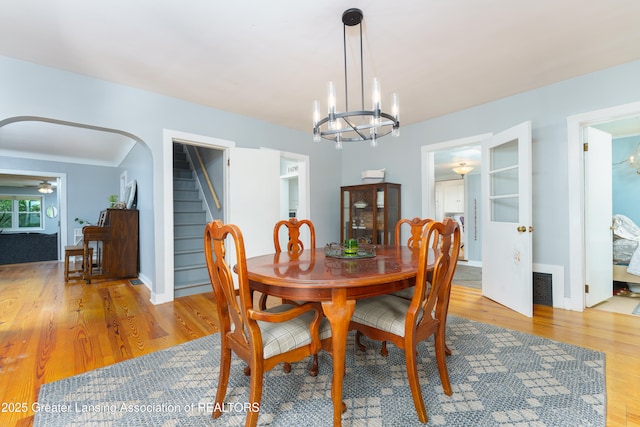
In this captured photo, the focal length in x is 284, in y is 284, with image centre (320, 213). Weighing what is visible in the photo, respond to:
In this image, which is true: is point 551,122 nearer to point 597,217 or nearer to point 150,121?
point 597,217

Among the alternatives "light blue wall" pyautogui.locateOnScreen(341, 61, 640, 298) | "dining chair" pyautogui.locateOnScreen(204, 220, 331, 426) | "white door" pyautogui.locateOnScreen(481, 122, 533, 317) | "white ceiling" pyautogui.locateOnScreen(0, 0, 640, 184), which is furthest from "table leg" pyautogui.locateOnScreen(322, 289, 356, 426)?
"light blue wall" pyautogui.locateOnScreen(341, 61, 640, 298)

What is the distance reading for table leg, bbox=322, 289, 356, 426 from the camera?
1.26 m

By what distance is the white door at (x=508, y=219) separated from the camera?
8.87ft

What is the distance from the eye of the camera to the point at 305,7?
1775 mm

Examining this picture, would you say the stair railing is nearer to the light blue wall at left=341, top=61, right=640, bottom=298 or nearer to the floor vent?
the light blue wall at left=341, top=61, right=640, bottom=298

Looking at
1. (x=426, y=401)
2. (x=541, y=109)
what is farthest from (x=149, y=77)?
(x=541, y=109)

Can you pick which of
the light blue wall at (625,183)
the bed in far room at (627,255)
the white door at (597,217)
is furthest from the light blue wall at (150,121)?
the light blue wall at (625,183)

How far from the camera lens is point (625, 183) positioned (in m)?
4.22

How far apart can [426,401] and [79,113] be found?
3.59m

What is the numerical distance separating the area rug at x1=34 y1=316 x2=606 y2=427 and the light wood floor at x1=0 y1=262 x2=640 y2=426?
11 cm

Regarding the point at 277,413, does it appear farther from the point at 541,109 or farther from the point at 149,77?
the point at 541,109

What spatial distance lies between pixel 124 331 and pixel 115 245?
2.48 m

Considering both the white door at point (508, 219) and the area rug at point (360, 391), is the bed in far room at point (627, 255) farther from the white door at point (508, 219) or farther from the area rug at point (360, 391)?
the area rug at point (360, 391)

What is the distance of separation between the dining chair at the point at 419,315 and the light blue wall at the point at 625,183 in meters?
4.54
